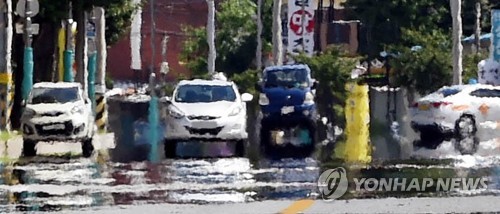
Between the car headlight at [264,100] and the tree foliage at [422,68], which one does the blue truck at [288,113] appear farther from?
the tree foliage at [422,68]

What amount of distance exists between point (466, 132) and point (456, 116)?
38cm

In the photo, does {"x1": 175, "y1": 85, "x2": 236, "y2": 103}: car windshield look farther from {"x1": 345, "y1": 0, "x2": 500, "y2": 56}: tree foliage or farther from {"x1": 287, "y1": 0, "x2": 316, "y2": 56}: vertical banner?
{"x1": 345, "y1": 0, "x2": 500, "y2": 56}: tree foliage

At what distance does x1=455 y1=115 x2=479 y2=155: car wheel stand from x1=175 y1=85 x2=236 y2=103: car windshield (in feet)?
15.0

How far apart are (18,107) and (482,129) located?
18.8 m

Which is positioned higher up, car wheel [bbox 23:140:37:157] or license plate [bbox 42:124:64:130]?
license plate [bbox 42:124:64:130]

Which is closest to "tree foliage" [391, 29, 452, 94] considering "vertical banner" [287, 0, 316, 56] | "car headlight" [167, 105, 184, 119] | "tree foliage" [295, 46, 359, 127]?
"tree foliage" [295, 46, 359, 127]

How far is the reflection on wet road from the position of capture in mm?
15016

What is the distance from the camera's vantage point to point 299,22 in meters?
56.8

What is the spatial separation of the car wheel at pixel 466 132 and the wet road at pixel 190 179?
1.65 ft

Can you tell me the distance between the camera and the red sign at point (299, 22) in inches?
2199

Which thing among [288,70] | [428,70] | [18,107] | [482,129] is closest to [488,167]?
[482,129]

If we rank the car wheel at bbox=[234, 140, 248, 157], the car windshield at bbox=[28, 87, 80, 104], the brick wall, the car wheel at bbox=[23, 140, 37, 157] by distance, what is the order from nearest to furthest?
the car wheel at bbox=[234, 140, 248, 157] → the car wheel at bbox=[23, 140, 37, 157] → the car windshield at bbox=[28, 87, 80, 104] → the brick wall

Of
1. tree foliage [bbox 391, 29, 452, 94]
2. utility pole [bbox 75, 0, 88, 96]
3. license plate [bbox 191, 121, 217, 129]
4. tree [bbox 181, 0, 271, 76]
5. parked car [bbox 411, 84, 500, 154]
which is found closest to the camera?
license plate [bbox 191, 121, 217, 129]

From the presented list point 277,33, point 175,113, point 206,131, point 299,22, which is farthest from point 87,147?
point 299,22
